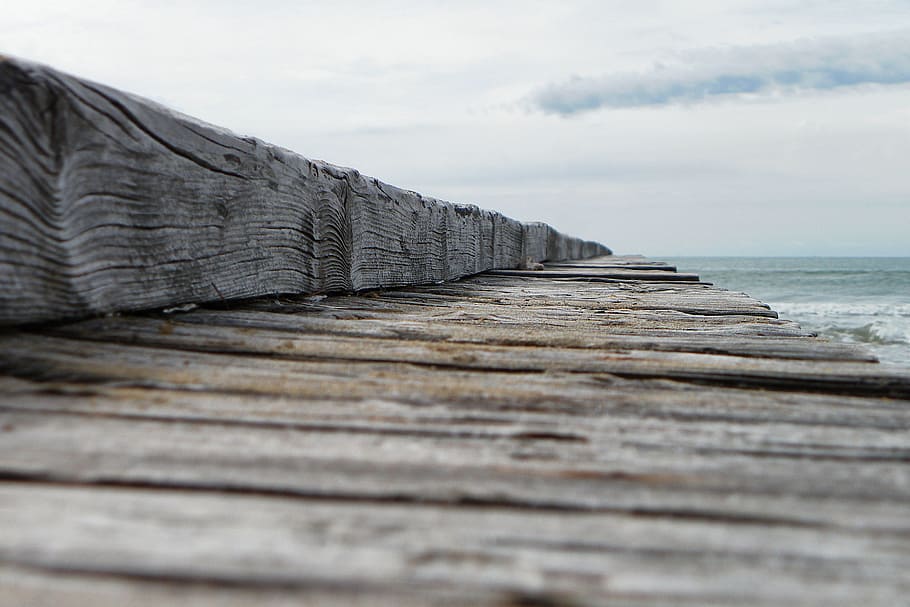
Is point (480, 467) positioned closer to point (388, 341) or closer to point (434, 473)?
point (434, 473)

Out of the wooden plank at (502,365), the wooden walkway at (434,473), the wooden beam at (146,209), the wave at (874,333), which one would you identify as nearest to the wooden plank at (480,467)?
the wooden walkway at (434,473)

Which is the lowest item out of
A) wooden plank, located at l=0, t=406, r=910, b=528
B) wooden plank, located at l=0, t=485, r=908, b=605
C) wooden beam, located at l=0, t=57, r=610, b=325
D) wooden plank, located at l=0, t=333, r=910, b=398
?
wooden plank, located at l=0, t=485, r=908, b=605

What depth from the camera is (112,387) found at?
117 cm

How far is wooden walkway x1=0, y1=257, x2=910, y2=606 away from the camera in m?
0.67

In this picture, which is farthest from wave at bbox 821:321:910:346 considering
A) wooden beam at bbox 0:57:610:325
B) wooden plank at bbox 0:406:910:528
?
wooden plank at bbox 0:406:910:528

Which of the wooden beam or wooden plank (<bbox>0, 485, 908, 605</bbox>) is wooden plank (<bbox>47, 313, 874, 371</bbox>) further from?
wooden plank (<bbox>0, 485, 908, 605</bbox>)

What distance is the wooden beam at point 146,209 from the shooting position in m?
1.31

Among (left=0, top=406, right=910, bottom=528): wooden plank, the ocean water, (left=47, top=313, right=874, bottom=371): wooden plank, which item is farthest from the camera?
the ocean water

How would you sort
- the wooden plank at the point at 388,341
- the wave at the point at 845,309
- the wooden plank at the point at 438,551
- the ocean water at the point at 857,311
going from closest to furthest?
the wooden plank at the point at 438,551, the wooden plank at the point at 388,341, the ocean water at the point at 857,311, the wave at the point at 845,309

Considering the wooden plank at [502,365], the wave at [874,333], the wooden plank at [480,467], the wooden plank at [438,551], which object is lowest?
the wave at [874,333]

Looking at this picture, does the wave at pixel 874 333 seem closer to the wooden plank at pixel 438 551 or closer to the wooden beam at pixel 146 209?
the wooden beam at pixel 146 209

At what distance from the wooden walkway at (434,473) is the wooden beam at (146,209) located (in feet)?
0.38

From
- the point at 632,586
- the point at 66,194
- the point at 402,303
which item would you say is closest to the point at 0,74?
the point at 66,194

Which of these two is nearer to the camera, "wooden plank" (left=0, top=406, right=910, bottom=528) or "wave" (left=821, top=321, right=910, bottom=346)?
"wooden plank" (left=0, top=406, right=910, bottom=528)
